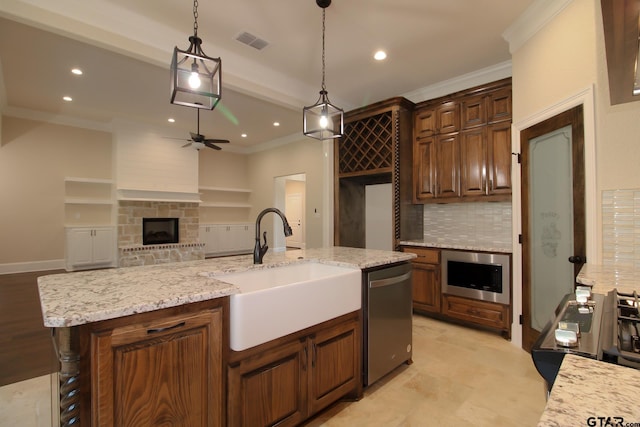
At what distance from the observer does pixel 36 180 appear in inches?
232

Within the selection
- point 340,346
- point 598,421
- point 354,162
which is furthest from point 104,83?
point 598,421

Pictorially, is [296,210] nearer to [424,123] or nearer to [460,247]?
[424,123]

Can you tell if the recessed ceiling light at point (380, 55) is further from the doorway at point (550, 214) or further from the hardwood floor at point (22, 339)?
the hardwood floor at point (22, 339)

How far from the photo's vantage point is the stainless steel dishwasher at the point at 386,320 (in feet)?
6.78

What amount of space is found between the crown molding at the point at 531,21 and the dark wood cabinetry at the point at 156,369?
3224 millimetres

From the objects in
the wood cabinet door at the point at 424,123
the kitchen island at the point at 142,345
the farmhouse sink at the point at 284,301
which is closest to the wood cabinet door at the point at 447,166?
the wood cabinet door at the point at 424,123

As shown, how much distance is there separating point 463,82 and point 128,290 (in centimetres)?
426

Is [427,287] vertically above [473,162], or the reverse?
[473,162]

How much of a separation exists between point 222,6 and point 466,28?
229 centimetres

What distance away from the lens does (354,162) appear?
4.48 meters

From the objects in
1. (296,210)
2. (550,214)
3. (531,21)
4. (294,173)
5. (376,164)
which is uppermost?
(531,21)

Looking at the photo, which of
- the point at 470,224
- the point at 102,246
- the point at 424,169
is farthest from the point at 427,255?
the point at 102,246

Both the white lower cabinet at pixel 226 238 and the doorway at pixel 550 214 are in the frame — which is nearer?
the doorway at pixel 550 214

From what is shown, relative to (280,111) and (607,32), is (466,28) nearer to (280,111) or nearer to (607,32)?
(607,32)
